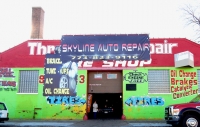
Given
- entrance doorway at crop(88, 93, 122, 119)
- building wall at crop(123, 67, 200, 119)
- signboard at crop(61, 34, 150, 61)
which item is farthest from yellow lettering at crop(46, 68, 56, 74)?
building wall at crop(123, 67, 200, 119)

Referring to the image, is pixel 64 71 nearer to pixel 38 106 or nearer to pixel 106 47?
pixel 38 106

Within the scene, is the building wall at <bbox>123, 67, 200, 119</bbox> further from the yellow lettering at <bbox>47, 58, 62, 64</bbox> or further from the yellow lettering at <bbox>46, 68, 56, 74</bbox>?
the yellow lettering at <bbox>46, 68, 56, 74</bbox>

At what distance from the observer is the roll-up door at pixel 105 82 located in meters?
19.8

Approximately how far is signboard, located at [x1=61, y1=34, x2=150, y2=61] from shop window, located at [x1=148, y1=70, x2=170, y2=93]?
1315 millimetres

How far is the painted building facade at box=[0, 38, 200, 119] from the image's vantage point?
18.9 m

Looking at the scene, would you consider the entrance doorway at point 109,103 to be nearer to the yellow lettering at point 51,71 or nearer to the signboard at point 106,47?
the signboard at point 106,47

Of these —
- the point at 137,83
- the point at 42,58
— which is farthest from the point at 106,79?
the point at 42,58

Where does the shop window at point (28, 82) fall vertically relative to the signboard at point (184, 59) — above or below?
below

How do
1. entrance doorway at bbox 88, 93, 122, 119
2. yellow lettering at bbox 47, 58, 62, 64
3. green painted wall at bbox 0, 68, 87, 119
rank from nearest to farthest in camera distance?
green painted wall at bbox 0, 68, 87, 119 < yellow lettering at bbox 47, 58, 62, 64 < entrance doorway at bbox 88, 93, 122, 119

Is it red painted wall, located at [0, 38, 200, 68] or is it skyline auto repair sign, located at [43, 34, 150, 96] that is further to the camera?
skyline auto repair sign, located at [43, 34, 150, 96]

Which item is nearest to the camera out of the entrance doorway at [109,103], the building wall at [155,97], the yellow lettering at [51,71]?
the building wall at [155,97]

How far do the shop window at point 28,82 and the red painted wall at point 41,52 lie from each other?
62cm

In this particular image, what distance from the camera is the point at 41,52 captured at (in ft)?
65.8

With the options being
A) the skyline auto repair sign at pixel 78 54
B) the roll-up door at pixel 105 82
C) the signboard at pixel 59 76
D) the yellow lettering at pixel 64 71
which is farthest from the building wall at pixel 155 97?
the yellow lettering at pixel 64 71
